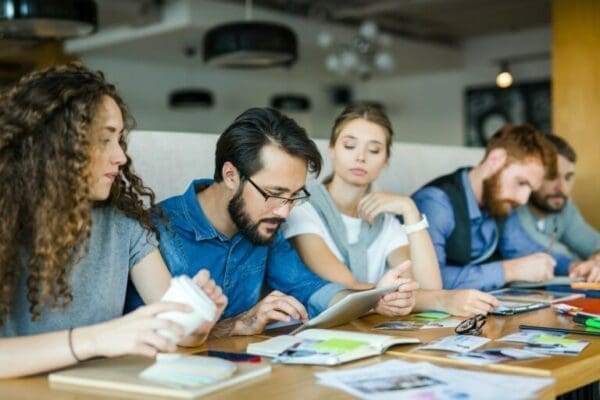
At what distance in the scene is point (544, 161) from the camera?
3.42 meters

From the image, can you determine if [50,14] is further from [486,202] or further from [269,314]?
[269,314]

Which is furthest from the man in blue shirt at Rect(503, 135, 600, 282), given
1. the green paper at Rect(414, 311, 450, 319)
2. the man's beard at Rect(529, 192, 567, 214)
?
the green paper at Rect(414, 311, 450, 319)

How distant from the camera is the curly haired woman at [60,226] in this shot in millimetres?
1648

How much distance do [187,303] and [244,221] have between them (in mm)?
770

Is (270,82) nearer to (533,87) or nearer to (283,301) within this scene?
(533,87)

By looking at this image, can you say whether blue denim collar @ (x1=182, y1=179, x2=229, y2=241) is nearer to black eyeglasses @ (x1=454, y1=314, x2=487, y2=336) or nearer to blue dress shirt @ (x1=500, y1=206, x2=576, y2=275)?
black eyeglasses @ (x1=454, y1=314, x2=487, y2=336)

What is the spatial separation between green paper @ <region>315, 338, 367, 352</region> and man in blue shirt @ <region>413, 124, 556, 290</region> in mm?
1359

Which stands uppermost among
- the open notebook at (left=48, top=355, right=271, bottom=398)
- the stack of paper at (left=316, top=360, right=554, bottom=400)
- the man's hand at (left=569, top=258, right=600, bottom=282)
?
the open notebook at (left=48, top=355, right=271, bottom=398)

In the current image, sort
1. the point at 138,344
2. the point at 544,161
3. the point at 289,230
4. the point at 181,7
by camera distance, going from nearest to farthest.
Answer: the point at 138,344 → the point at 289,230 → the point at 544,161 → the point at 181,7

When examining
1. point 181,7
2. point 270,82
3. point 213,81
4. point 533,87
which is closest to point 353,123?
point 181,7

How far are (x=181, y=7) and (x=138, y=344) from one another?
771 centimetres

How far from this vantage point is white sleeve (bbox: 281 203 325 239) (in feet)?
9.15

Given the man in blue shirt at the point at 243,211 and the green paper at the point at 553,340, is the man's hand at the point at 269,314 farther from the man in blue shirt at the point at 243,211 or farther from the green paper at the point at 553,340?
the green paper at the point at 553,340

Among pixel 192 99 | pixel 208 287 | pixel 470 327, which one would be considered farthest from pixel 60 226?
pixel 192 99
